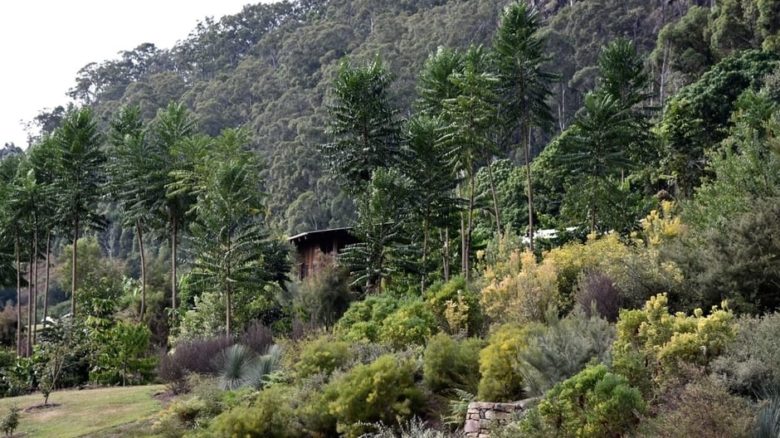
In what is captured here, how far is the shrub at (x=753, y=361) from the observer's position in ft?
29.5

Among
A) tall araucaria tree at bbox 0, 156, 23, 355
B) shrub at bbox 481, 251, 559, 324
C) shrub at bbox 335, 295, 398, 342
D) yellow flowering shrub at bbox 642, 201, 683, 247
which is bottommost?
shrub at bbox 335, 295, 398, 342

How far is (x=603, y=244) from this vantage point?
1741 centimetres

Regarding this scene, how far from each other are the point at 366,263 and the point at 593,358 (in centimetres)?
1363

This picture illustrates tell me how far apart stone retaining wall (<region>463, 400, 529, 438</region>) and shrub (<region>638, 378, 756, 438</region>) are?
2.05 m

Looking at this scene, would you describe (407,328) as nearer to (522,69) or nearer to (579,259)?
(579,259)

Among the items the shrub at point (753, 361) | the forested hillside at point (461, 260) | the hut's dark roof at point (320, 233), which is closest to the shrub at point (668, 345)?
the forested hillside at point (461, 260)

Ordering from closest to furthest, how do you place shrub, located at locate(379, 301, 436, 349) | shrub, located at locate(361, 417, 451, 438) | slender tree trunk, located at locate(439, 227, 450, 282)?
shrub, located at locate(361, 417, 451, 438) < shrub, located at locate(379, 301, 436, 349) < slender tree trunk, located at locate(439, 227, 450, 282)

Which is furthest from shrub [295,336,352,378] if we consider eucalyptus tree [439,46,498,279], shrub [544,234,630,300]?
eucalyptus tree [439,46,498,279]

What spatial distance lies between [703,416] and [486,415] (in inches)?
133

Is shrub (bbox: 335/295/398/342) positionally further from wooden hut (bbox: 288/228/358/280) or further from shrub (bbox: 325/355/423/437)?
wooden hut (bbox: 288/228/358/280)

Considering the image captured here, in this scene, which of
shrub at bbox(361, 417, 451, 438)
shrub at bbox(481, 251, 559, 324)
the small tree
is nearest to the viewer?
shrub at bbox(361, 417, 451, 438)

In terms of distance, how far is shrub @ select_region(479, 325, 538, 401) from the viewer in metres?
11.0

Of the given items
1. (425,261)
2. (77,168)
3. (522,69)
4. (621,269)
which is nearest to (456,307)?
(621,269)

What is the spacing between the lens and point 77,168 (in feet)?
102
